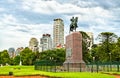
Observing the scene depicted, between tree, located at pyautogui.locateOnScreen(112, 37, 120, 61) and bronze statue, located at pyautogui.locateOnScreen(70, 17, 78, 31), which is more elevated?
bronze statue, located at pyautogui.locateOnScreen(70, 17, 78, 31)

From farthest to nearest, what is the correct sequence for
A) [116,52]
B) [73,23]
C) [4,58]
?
[4,58]
[116,52]
[73,23]

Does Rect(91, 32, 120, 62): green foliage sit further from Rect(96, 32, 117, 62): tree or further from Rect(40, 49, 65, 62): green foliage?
Rect(40, 49, 65, 62): green foliage

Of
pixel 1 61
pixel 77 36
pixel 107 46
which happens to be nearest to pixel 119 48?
pixel 107 46

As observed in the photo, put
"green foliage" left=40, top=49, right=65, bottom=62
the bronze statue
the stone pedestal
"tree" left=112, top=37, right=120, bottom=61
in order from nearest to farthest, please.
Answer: the stone pedestal < the bronze statue < "tree" left=112, top=37, right=120, bottom=61 < "green foliage" left=40, top=49, right=65, bottom=62

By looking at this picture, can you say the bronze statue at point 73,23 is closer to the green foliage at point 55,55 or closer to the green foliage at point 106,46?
the green foliage at point 106,46

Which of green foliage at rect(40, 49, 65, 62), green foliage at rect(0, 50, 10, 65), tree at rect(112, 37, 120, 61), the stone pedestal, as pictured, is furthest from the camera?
green foliage at rect(0, 50, 10, 65)

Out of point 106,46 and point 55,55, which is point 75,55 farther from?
point 55,55

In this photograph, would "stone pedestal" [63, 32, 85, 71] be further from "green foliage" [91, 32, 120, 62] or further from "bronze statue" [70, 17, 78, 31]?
"green foliage" [91, 32, 120, 62]

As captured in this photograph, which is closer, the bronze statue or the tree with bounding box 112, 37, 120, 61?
the bronze statue

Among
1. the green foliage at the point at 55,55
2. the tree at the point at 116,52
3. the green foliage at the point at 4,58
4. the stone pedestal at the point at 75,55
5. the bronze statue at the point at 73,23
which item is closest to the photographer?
the stone pedestal at the point at 75,55

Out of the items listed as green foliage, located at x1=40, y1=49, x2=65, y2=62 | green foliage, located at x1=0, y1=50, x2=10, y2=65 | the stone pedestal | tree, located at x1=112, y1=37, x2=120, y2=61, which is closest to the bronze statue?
the stone pedestal

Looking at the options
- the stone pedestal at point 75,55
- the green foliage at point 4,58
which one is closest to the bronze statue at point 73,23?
the stone pedestal at point 75,55

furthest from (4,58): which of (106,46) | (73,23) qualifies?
(73,23)

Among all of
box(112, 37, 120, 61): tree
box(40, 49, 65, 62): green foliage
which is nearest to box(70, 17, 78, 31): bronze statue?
box(112, 37, 120, 61): tree
